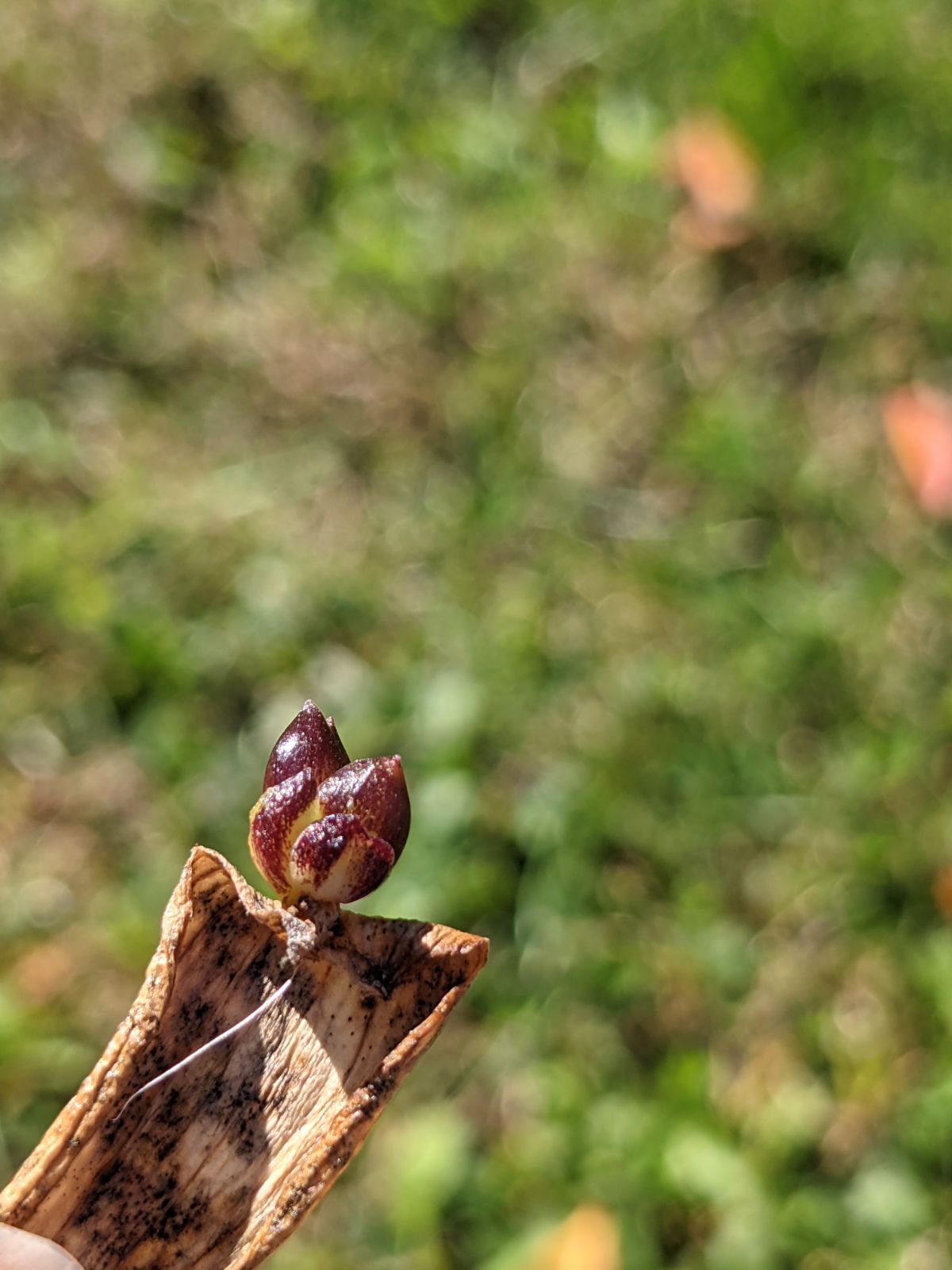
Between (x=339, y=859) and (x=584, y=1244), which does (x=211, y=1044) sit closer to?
(x=339, y=859)

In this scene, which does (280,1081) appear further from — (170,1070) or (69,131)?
(69,131)

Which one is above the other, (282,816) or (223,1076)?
(282,816)

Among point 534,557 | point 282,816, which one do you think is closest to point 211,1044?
point 282,816

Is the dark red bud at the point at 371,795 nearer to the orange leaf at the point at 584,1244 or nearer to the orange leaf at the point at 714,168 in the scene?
the orange leaf at the point at 584,1244

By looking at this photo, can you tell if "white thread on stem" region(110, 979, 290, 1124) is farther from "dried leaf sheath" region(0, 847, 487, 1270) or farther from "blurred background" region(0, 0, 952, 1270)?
"blurred background" region(0, 0, 952, 1270)

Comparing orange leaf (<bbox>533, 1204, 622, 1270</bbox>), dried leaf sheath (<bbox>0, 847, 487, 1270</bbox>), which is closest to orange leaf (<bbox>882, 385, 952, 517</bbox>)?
orange leaf (<bbox>533, 1204, 622, 1270</bbox>)

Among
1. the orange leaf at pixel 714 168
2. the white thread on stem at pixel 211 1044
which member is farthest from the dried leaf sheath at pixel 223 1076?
the orange leaf at pixel 714 168
